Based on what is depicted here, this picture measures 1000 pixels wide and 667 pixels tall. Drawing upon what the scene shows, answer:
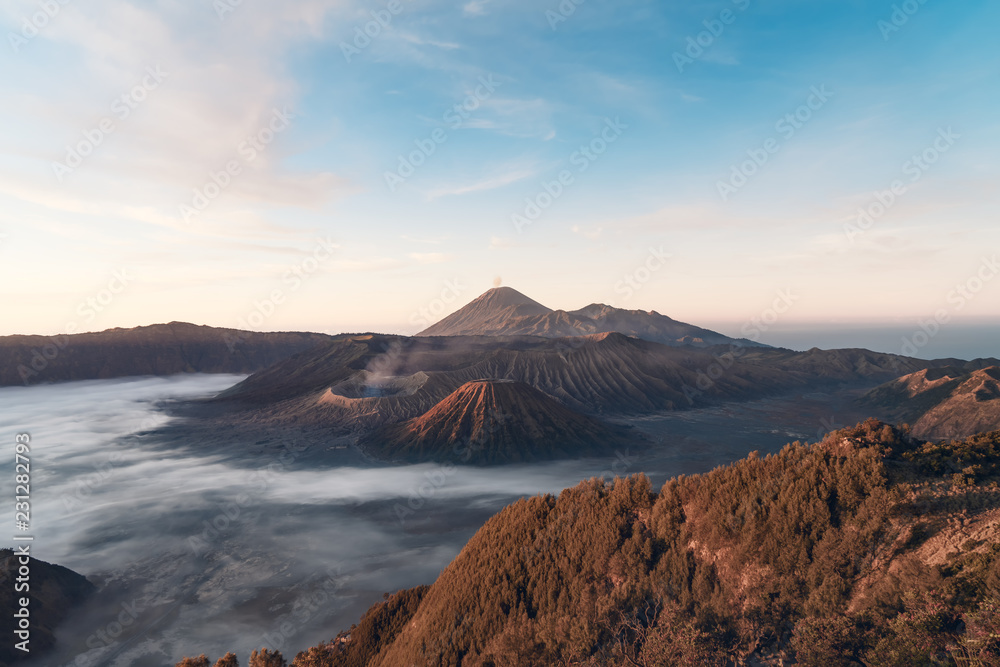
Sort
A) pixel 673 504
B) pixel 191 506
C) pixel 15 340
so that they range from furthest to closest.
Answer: pixel 15 340 → pixel 191 506 → pixel 673 504

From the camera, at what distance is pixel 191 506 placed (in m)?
51.1

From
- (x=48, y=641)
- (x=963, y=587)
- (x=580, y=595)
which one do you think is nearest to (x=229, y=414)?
(x=48, y=641)

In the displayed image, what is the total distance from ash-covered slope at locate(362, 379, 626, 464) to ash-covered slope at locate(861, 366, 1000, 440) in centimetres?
4905

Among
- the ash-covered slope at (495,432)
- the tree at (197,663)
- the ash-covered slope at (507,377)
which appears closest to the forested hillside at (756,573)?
the tree at (197,663)

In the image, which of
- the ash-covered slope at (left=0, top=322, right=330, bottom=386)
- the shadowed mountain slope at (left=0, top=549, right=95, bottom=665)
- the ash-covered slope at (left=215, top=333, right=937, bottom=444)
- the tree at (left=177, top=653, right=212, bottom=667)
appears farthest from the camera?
the ash-covered slope at (left=0, top=322, right=330, bottom=386)

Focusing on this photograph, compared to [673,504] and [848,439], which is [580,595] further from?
[848,439]

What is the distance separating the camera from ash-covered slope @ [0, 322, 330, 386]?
16050 cm

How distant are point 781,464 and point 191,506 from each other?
57.2 meters

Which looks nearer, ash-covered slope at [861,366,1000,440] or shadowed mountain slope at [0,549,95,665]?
shadowed mountain slope at [0,549,95,665]

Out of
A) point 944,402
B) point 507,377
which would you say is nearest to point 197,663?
point 507,377

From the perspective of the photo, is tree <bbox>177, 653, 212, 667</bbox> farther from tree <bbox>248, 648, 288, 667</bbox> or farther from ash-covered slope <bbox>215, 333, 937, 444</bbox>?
ash-covered slope <bbox>215, 333, 937, 444</bbox>

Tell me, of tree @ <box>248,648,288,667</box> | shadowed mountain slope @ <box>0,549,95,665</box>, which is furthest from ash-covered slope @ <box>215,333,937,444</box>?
tree @ <box>248,648,288,667</box>

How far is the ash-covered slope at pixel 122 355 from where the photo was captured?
16050cm

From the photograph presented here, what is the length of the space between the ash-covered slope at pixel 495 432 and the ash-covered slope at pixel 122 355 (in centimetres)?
11731
